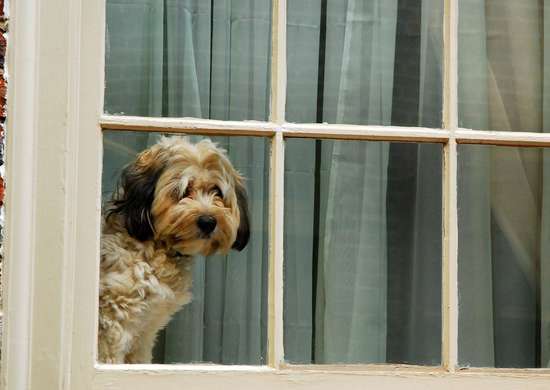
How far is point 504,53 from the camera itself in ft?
8.48

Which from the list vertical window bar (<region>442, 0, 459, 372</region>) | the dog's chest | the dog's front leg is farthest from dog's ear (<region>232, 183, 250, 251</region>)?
vertical window bar (<region>442, 0, 459, 372</region>)

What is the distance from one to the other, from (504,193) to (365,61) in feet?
1.36

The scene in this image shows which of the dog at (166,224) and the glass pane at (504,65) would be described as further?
the glass pane at (504,65)

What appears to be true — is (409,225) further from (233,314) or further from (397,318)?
(233,314)

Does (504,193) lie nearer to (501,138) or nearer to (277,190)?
(501,138)

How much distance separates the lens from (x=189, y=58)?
246 cm

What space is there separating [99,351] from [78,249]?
0.21 metres

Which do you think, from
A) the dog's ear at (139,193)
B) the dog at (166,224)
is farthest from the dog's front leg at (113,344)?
the dog's ear at (139,193)

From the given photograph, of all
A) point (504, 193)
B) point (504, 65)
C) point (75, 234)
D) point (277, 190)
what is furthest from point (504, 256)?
point (75, 234)

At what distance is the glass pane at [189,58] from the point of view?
243 cm

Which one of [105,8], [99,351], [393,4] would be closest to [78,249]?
[99,351]

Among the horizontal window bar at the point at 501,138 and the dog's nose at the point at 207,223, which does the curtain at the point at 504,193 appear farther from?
the dog's nose at the point at 207,223

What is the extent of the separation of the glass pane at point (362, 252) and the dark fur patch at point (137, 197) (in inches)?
11.0

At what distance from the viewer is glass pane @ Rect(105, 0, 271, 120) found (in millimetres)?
2434
